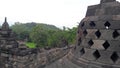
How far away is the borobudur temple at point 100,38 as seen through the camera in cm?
1030

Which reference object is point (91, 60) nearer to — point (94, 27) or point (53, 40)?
point (94, 27)

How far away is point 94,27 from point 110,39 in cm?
130

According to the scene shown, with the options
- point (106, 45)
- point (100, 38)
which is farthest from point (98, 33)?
point (106, 45)

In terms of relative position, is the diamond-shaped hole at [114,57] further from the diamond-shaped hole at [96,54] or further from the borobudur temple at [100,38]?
the diamond-shaped hole at [96,54]

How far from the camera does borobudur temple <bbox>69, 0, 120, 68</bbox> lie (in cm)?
1030

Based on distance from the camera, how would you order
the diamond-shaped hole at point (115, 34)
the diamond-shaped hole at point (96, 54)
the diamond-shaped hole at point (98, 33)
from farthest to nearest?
the diamond-shaped hole at point (98, 33) → the diamond-shaped hole at point (96, 54) → the diamond-shaped hole at point (115, 34)

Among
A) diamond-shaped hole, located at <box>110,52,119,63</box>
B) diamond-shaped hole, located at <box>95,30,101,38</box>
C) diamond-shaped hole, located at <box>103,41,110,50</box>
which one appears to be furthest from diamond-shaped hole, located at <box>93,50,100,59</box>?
diamond-shaped hole, located at <box>95,30,101,38</box>

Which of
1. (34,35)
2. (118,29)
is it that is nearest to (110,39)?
(118,29)

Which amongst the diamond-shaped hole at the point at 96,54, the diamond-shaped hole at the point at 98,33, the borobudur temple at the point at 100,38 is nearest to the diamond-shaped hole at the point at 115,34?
the borobudur temple at the point at 100,38

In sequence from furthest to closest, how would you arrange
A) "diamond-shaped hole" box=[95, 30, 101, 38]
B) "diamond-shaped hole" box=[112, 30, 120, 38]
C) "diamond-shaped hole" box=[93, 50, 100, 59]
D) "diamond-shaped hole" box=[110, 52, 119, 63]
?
"diamond-shaped hole" box=[95, 30, 101, 38], "diamond-shaped hole" box=[93, 50, 100, 59], "diamond-shaped hole" box=[112, 30, 120, 38], "diamond-shaped hole" box=[110, 52, 119, 63]

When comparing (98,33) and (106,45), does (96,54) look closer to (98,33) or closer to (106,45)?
(106,45)

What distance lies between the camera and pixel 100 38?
10852 millimetres

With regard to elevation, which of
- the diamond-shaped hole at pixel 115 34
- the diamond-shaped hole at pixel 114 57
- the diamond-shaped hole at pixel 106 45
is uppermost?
the diamond-shaped hole at pixel 115 34

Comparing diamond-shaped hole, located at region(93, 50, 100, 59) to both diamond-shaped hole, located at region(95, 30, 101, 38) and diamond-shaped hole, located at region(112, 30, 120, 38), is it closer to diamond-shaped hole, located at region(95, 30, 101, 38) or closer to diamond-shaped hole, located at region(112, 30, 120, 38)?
diamond-shaped hole, located at region(95, 30, 101, 38)
